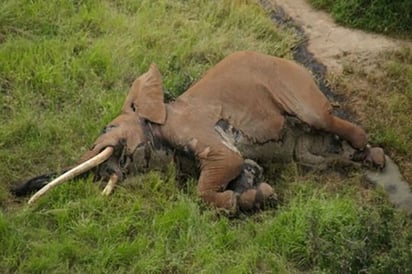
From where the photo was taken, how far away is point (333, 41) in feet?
29.2

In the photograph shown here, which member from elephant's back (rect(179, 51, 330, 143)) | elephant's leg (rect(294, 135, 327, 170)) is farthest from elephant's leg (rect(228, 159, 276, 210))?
elephant's leg (rect(294, 135, 327, 170))

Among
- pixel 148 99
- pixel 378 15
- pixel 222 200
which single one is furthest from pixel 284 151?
pixel 378 15

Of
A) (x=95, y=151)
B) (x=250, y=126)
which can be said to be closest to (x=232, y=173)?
(x=250, y=126)

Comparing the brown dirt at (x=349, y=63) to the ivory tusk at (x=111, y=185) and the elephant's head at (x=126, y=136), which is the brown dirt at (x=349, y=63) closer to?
the elephant's head at (x=126, y=136)

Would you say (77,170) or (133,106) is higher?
(133,106)

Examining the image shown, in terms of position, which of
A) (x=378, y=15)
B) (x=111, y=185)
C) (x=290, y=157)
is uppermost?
(x=378, y=15)

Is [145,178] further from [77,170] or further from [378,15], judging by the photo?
[378,15]

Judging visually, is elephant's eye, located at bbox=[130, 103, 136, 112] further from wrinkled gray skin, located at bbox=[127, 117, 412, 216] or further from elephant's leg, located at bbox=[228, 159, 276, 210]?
elephant's leg, located at bbox=[228, 159, 276, 210]

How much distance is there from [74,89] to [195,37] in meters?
1.50

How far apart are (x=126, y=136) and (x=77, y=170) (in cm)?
51

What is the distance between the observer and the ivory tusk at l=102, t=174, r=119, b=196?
239 inches

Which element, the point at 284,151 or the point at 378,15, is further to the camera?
the point at 378,15

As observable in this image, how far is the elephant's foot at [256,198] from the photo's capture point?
620 cm

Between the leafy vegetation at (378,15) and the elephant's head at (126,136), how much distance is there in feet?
10.4
